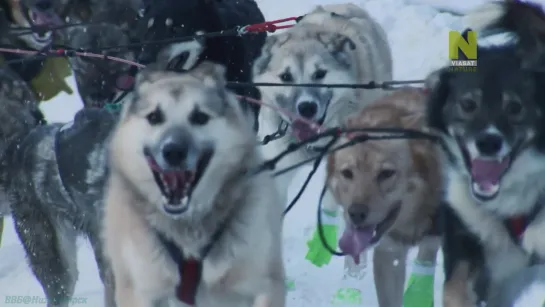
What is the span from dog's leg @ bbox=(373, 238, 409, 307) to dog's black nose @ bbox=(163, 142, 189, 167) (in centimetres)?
107

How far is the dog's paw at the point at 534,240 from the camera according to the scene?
2.63 meters

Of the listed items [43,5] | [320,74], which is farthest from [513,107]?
[43,5]

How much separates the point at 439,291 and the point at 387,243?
457mm

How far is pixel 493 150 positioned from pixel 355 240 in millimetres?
611

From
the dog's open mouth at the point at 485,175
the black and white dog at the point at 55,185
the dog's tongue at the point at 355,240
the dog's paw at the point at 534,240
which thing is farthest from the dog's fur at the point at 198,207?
the dog's paw at the point at 534,240

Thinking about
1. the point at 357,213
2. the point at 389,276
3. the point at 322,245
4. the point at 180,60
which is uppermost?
the point at 357,213

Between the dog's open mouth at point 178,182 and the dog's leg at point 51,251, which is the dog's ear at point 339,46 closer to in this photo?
the dog's leg at point 51,251

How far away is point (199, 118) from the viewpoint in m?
2.64

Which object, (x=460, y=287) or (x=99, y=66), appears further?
(x=99, y=66)

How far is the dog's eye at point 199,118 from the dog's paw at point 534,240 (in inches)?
39.2

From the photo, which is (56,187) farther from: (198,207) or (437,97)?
(437,97)

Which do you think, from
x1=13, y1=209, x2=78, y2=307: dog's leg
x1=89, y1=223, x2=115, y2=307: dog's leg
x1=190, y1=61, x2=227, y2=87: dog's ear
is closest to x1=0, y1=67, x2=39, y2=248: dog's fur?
x1=13, y1=209, x2=78, y2=307: dog's leg

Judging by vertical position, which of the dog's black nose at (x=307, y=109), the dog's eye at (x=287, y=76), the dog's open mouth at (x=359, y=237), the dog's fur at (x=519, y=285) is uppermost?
the dog's open mouth at (x=359, y=237)

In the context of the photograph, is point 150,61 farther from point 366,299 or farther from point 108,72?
point 366,299
